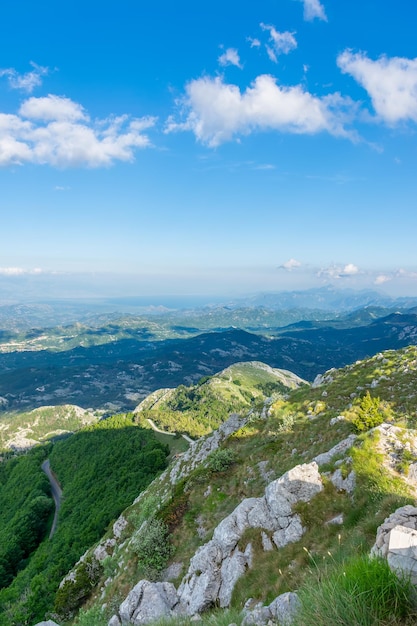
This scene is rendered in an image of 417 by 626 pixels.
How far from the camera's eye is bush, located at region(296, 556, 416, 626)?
5.79 m

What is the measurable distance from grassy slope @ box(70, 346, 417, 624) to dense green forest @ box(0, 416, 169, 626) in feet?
60.2

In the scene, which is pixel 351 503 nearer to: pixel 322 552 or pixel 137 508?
pixel 322 552

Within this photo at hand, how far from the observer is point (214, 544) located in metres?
21.6

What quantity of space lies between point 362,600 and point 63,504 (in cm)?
11643

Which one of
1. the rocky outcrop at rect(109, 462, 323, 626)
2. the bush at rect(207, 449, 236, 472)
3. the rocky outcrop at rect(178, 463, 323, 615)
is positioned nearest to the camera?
the rocky outcrop at rect(178, 463, 323, 615)

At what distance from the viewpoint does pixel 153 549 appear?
89.4ft

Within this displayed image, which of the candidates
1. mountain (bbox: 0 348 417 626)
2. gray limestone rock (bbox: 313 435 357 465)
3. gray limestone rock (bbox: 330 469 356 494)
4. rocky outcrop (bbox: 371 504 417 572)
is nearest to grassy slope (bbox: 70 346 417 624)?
mountain (bbox: 0 348 417 626)

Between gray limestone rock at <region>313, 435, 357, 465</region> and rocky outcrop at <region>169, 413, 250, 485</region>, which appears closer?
gray limestone rock at <region>313, 435, 357, 465</region>

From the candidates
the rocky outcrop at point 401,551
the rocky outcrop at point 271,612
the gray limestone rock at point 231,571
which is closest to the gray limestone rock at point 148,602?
the gray limestone rock at point 231,571

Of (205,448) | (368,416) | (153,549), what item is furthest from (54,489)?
(368,416)

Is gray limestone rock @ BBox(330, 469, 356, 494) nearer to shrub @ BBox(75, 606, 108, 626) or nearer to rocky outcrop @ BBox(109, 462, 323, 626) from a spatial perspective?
rocky outcrop @ BBox(109, 462, 323, 626)

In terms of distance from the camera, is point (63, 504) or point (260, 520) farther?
point (63, 504)

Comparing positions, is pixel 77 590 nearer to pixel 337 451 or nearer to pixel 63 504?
pixel 337 451

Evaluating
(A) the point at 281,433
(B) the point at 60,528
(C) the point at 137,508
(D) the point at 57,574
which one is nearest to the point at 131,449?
(B) the point at 60,528
